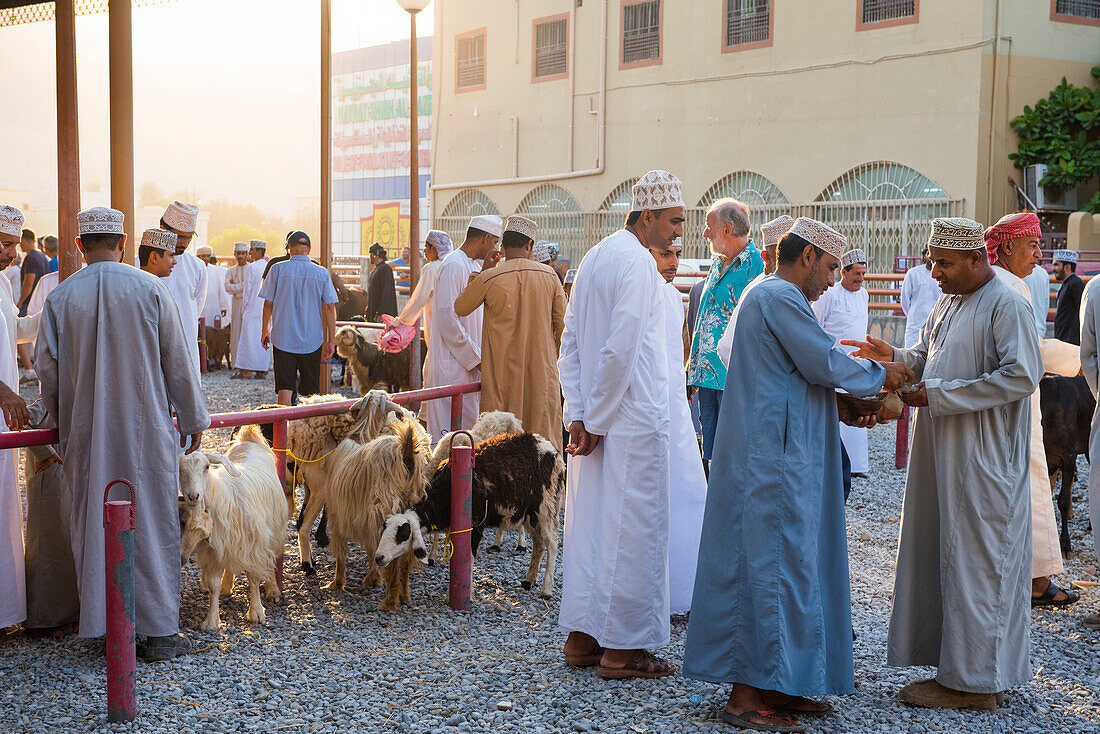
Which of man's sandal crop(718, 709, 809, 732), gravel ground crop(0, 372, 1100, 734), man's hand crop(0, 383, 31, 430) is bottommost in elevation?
gravel ground crop(0, 372, 1100, 734)

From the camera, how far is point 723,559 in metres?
3.72

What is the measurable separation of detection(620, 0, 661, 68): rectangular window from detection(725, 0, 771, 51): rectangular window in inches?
68.7

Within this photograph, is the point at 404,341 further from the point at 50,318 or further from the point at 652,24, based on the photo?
the point at 652,24

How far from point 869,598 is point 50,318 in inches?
172

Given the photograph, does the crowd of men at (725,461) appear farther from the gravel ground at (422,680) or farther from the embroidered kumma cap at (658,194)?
the gravel ground at (422,680)

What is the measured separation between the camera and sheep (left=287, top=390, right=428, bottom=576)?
568 centimetres

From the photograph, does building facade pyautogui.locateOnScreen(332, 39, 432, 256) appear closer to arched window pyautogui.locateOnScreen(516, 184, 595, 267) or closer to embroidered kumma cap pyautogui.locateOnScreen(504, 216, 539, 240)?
arched window pyautogui.locateOnScreen(516, 184, 595, 267)

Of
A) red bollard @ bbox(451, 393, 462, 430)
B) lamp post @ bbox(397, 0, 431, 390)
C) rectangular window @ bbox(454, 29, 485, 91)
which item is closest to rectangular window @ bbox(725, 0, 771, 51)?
rectangular window @ bbox(454, 29, 485, 91)

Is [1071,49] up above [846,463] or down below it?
above

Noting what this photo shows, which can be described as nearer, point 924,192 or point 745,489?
point 745,489

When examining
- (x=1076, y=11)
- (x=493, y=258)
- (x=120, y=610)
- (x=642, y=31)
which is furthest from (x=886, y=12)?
(x=120, y=610)

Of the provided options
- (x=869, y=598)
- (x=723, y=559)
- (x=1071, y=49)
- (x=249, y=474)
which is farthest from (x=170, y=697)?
(x=1071, y=49)

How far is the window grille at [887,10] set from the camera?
58.1ft

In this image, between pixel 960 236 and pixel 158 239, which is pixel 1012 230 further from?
pixel 158 239
